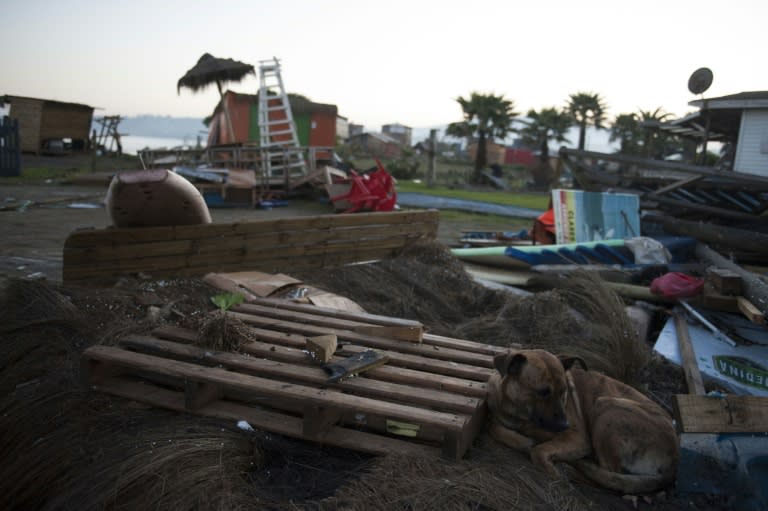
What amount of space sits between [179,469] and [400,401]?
4.15ft

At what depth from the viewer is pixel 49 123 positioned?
2777 cm

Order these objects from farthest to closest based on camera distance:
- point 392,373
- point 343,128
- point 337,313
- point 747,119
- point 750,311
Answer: point 343,128 → point 747,119 → point 750,311 → point 337,313 → point 392,373

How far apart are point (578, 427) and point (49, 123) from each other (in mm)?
31134

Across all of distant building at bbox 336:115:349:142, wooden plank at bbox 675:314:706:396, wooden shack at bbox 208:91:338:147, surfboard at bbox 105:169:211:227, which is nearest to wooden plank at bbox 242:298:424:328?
surfboard at bbox 105:169:211:227

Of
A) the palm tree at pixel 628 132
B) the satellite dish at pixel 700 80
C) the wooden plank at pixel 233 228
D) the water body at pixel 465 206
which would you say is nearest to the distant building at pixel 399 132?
the palm tree at pixel 628 132

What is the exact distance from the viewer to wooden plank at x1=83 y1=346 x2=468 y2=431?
10.1 feet

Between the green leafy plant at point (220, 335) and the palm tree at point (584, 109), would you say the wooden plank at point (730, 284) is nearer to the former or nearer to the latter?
the green leafy plant at point (220, 335)

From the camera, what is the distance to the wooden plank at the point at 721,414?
2998mm

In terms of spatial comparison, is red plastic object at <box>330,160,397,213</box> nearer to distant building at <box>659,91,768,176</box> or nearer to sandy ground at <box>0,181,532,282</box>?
sandy ground at <box>0,181,532,282</box>

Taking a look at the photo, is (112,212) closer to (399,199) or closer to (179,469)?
(179,469)

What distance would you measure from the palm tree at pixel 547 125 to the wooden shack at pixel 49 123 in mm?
31128

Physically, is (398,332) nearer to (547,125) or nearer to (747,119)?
(747,119)

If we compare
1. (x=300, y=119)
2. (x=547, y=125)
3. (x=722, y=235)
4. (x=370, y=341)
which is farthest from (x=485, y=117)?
(x=370, y=341)

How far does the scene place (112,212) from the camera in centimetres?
547
